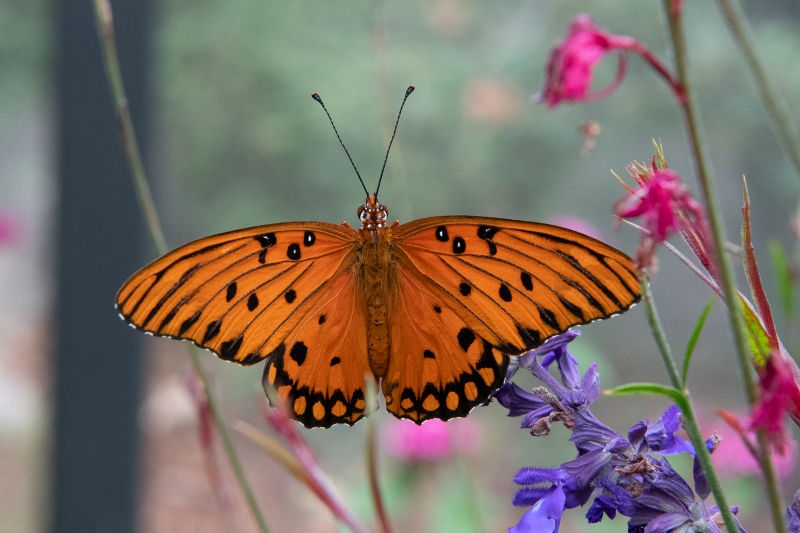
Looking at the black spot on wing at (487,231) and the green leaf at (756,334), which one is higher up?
the black spot on wing at (487,231)

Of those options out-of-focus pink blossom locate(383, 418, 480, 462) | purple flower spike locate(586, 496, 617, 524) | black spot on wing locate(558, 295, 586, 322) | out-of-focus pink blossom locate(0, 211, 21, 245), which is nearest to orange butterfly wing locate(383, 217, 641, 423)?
black spot on wing locate(558, 295, 586, 322)

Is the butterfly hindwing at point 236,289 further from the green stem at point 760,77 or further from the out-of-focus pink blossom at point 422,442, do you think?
the out-of-focus pink blossom at point 422,442

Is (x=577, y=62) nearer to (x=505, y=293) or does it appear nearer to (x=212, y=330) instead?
(x=505, y=293)

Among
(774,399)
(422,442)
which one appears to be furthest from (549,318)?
(422,442)

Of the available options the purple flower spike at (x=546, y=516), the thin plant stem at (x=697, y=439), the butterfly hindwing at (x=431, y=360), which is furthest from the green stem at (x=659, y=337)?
the butterfly hindwing at (x=431, y=360)

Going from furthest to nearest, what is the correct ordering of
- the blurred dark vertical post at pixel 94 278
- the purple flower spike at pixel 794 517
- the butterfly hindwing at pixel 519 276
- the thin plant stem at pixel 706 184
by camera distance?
the blurred dark vertical post at pixel 94 278 < the butterfly hindwing at pixel 519 276 < the purple flower spike at pixel 794 517 < the thin plant stem at pixel 706 184

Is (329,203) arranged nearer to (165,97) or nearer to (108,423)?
(165,97)
